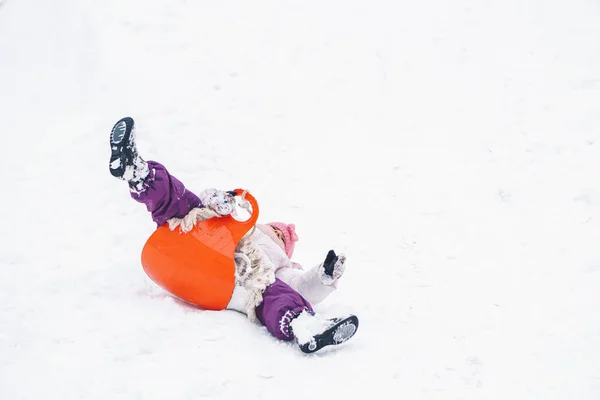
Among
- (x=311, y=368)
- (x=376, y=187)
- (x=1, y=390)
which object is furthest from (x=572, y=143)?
(x=1, y=390)

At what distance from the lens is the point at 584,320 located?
4496 mm

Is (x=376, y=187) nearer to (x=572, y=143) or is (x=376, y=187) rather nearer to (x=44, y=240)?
(x=572, y=143)

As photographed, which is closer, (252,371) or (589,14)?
(252,371)

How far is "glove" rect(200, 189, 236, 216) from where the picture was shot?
13.9ft

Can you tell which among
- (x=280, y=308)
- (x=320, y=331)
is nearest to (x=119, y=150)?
(x=280, y=308)

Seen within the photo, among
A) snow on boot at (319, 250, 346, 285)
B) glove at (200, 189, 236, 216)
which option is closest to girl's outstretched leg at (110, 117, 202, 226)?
glove at (200, 189, 236, 216)

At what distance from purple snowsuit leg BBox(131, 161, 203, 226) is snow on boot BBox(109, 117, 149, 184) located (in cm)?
8

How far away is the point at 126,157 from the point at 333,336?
1780 mm

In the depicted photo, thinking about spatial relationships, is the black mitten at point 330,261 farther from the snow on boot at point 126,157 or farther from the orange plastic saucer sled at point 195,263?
the snow on boot at point 126,157

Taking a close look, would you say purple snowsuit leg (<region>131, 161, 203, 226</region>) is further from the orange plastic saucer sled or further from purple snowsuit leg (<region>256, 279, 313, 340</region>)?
purple snowsuit leg (<region>256, 279, 313, 340</region>)

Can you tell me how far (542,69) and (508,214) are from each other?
2.80m

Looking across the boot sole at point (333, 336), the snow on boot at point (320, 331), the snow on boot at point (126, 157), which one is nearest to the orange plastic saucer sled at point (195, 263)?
the snow on boot at point (126, 157)

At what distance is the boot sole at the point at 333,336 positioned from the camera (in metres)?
3.78

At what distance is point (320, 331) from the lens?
3.81 metres
